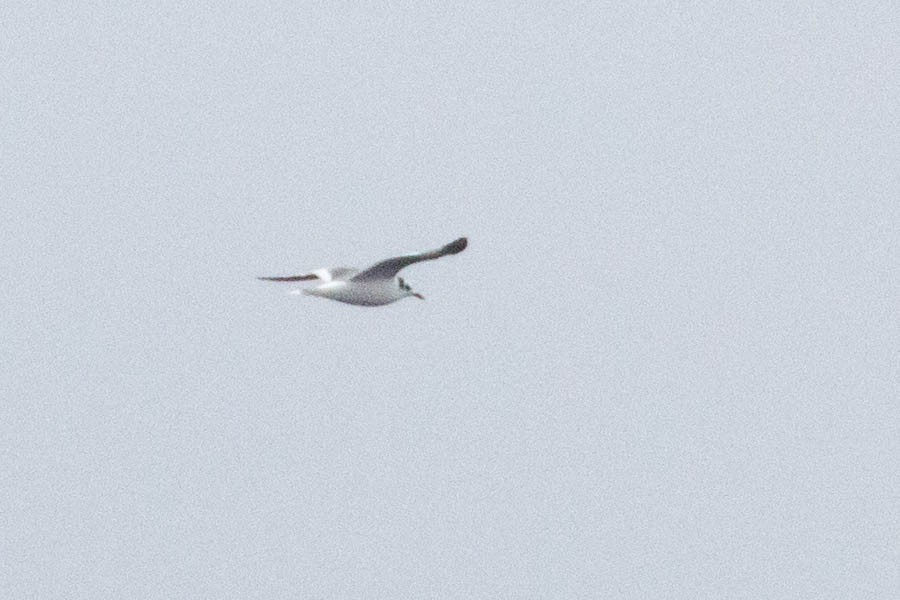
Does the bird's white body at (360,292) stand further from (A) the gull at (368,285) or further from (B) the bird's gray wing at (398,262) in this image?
(B) the bird's gray wing at (398,262)

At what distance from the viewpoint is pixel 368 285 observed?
48.2 metres

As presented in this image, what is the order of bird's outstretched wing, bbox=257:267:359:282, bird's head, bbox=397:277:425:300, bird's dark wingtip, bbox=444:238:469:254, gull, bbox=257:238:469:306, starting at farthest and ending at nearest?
bird's head, bbox=397:277:425:300 < bird's outstretched wing, bbox=257:267:359:282 < gull, bbox=257:238:469:306 < bird's dark wingtip, bbox=444:238:469:254

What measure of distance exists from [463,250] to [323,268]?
301 inches

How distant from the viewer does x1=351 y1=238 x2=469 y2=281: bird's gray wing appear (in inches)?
1722

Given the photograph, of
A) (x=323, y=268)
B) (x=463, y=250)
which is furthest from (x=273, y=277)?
(x=463, y=250)

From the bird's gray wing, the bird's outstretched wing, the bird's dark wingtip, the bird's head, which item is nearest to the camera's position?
the bird's dark wingtip

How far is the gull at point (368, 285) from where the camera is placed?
46.9 meters

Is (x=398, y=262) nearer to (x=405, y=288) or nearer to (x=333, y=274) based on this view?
(x=405, y=288)

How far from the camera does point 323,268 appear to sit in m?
50.7

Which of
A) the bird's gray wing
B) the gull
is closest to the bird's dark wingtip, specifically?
the bird's gray wing

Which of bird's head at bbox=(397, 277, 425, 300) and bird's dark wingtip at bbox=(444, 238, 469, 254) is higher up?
bird's head at bbox=(397, 277, 425, 300)

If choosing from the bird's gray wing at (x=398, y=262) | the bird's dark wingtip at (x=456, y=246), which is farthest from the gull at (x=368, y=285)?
the bird's dark wingtip at (x=456, y=246)

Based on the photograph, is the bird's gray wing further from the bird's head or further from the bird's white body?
the bird's head

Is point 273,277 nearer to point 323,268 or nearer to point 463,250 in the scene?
point 323,268
